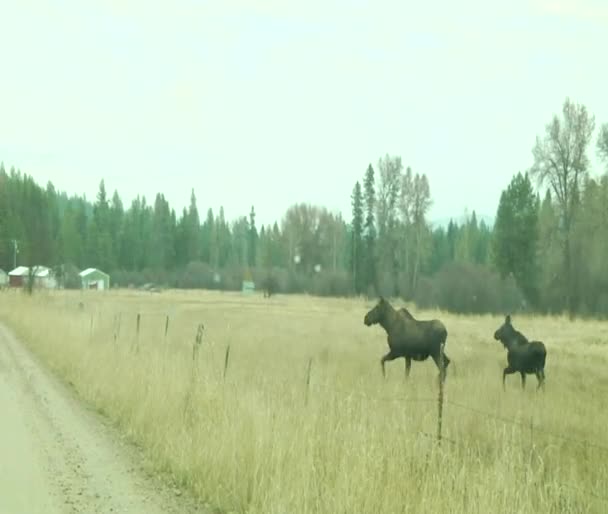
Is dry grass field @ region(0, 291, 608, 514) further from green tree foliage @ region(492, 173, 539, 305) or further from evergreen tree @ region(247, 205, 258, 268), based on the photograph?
evergreen tree @ region(247, 205, 258, 268)

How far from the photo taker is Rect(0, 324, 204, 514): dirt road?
8.84 meters

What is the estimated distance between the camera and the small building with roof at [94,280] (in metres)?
125

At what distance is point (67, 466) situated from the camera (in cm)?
1069

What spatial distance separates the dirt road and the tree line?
41984 millimetres

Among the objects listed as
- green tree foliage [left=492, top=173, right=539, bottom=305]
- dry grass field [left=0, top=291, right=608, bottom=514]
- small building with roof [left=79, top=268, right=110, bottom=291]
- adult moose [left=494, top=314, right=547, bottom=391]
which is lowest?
dry grass field [left=0, top=291, right=608, bottom=514]

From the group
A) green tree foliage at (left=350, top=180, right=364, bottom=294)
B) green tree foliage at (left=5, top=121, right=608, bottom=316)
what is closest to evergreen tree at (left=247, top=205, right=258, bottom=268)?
green tree foliage at (left=5, top=121, right=608, bottom=316)

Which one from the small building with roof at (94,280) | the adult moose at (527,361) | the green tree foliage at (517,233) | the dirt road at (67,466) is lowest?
the dirt road at (67,466)

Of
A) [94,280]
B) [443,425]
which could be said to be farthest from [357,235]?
[443,425]

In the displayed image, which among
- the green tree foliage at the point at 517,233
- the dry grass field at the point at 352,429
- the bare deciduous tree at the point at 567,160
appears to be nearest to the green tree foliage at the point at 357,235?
the green tree foliage at the point at 517,233

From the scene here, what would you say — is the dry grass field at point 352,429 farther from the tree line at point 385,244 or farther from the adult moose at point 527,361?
the tree line at point 385,244

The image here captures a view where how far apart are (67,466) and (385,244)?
81.9 metres

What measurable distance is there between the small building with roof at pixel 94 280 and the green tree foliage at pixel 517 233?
220ft

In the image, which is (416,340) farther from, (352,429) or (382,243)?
(382,243)

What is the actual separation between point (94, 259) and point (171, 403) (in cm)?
13509
